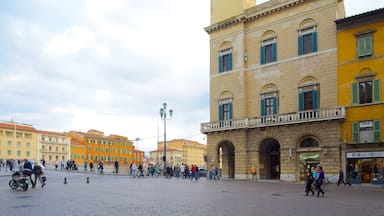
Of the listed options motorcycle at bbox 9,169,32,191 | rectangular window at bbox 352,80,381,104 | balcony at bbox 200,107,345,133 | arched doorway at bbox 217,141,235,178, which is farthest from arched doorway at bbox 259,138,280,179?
motorcycle at bbox 9,169,32,191

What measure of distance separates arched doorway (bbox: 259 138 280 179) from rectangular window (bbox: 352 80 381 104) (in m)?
9.19

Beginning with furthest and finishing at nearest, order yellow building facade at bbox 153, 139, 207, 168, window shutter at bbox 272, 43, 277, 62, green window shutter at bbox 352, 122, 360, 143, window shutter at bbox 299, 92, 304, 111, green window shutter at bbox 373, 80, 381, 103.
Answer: yellow building facade at bbox 153, 139, 207, 168 → window shutter at bbox 272, 43, 277, 62 → window shutter at bbox 299, 92, 304, 111 → green window shutter at bbox 352, 122, 360, 143 → green window shutter at bbox 373, 80, 381, 103

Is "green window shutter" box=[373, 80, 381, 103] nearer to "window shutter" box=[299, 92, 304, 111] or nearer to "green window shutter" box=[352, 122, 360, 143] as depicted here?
"green window shutter" box=[352, 122, 360, 143]

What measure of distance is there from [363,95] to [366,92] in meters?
0.32

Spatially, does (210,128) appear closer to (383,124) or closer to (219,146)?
(219,146)

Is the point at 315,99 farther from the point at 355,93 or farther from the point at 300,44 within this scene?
the point at 300,44

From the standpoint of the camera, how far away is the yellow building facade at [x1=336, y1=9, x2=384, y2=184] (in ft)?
101

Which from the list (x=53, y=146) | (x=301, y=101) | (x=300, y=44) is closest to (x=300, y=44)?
(x=300, y=44)

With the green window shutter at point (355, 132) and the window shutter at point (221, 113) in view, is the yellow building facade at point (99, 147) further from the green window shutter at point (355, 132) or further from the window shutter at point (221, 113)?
the green window shutter at point (355, 132)

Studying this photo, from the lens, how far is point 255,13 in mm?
39531

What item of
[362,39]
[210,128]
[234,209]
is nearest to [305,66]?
[362,39]

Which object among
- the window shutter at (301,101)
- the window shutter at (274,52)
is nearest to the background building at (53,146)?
the window shutter at (274,52)

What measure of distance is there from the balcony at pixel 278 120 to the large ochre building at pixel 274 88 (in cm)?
8

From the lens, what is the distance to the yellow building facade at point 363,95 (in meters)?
30.9
